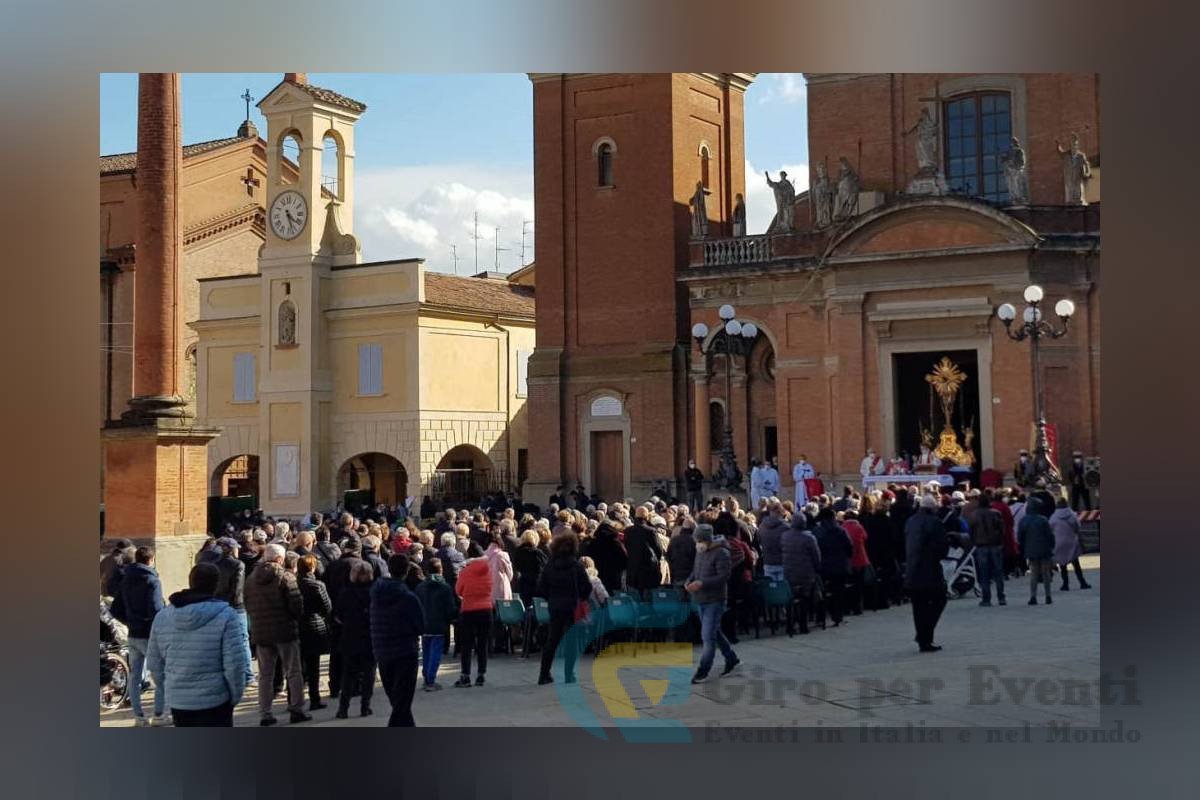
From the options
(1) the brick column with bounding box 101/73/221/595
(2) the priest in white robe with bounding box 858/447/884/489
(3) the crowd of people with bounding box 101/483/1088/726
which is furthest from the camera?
(2) the priest in white robe with bounding box 858/447/884/489

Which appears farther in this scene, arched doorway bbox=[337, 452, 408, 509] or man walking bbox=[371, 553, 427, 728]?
arched doorway bbox=[337, 452, 408, 509]

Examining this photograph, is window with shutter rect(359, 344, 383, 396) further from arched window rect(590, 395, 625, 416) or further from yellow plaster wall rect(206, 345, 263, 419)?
arched window rect(590, 395, 625, 416)

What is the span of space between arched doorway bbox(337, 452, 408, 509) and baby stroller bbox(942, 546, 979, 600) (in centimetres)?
2005

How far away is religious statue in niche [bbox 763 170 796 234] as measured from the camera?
30.6 metres

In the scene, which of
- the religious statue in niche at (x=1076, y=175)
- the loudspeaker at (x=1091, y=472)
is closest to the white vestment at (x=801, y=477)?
the loudspeaker at (x=1091, y=472)

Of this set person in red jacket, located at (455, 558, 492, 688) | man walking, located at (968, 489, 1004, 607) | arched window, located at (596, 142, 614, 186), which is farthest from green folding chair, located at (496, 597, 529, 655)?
arched window, located at (596, 142, 614, 186)

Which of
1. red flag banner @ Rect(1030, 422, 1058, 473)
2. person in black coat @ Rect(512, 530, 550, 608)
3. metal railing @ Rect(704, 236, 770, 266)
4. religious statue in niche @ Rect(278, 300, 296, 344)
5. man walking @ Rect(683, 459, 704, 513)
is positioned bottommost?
person in black coat @ Rect(512, 530, 550, 608)

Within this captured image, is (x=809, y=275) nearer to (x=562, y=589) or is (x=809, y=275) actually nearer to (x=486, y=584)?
(x=486, y=584)

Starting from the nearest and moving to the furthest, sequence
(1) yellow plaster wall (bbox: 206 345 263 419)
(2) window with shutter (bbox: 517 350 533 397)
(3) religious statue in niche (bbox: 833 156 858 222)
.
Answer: (3) religious statue in niche (bbox: 833 156 858 222) → (1) yellow plaster wall (bbox: 206 345 263 419) → (2) window with shutter (bbox: 517 350 533 397)

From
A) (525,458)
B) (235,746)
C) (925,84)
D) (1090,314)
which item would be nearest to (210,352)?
(525,458)

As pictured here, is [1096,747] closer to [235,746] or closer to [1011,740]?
[1011,740]

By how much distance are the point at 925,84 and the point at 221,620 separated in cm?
2483

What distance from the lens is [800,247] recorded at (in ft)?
98.3

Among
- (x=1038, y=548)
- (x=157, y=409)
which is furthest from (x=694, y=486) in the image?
(x=157, y=409)
